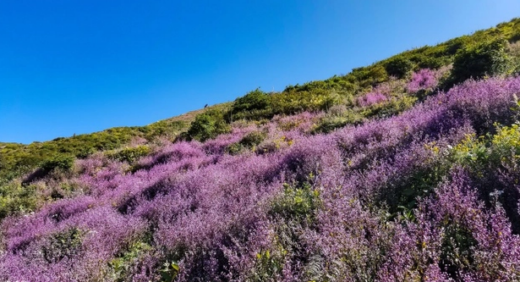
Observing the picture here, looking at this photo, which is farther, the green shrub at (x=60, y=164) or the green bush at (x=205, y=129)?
the green bush at (x=205, y=129)

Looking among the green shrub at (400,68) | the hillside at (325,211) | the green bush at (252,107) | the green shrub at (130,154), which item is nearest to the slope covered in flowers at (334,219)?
the hillside at (325,211)

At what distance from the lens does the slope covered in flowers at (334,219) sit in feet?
8.20

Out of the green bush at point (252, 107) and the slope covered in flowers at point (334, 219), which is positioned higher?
the green bush at point (252, 107)

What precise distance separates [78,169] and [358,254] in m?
11.8

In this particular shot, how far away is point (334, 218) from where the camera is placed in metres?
3.12

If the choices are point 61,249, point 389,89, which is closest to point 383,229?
point 61,249

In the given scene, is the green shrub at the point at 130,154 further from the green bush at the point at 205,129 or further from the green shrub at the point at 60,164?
the green bush at the point at 205,129

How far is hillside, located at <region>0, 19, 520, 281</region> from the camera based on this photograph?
2.55m

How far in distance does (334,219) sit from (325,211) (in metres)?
0.24

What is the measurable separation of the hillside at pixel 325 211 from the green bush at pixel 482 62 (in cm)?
4

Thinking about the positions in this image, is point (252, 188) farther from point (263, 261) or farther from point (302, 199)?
point (263, 261)

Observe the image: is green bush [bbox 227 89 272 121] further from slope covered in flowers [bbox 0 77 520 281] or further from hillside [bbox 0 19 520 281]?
slope covered in flowers [bbox 0 77 520 281]

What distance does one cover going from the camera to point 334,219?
314 cm

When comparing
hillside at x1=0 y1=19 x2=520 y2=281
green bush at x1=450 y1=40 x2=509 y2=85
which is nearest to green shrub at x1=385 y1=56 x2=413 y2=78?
green bush at x1=450 y1=40 x2=509 y2=85
